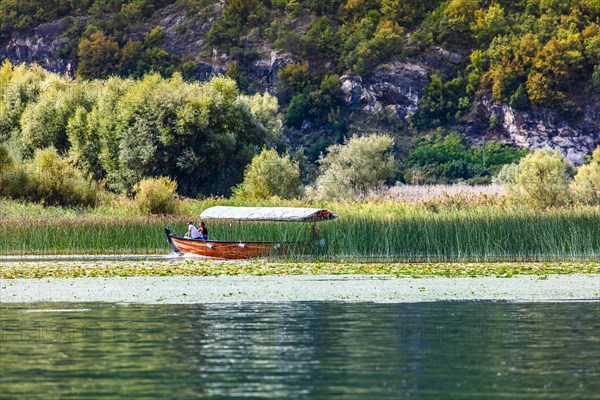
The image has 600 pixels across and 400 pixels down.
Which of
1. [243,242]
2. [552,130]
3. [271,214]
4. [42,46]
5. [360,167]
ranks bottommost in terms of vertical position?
[243,242]

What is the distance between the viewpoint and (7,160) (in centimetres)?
5688

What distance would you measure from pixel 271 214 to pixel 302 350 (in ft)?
79.4

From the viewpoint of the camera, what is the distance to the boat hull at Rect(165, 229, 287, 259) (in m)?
38.3

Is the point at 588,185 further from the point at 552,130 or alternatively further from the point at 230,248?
the point at 552,130

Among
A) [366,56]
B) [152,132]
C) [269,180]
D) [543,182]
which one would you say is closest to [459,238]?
[543,182]

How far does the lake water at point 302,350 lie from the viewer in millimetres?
14422

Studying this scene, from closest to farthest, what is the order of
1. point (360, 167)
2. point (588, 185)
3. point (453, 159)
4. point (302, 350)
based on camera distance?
point (302, 350), point (588, 185), point (360, 167), point (453, 159)

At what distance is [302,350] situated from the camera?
57.2 ft

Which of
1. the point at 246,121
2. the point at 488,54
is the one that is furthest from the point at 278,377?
the point at 488,54

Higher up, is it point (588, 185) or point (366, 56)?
point (366, 56)

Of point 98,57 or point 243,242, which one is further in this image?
point 98,57

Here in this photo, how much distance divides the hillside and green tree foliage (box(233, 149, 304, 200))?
50.6 meters

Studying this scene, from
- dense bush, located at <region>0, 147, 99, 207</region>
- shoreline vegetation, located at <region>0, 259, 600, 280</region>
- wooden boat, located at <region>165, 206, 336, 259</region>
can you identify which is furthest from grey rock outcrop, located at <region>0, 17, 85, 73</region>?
shoreline vegetation, located at <region>0, 259, 600, 280</region>

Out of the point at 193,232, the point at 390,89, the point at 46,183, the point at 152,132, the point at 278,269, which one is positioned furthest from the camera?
the point at 390,89
